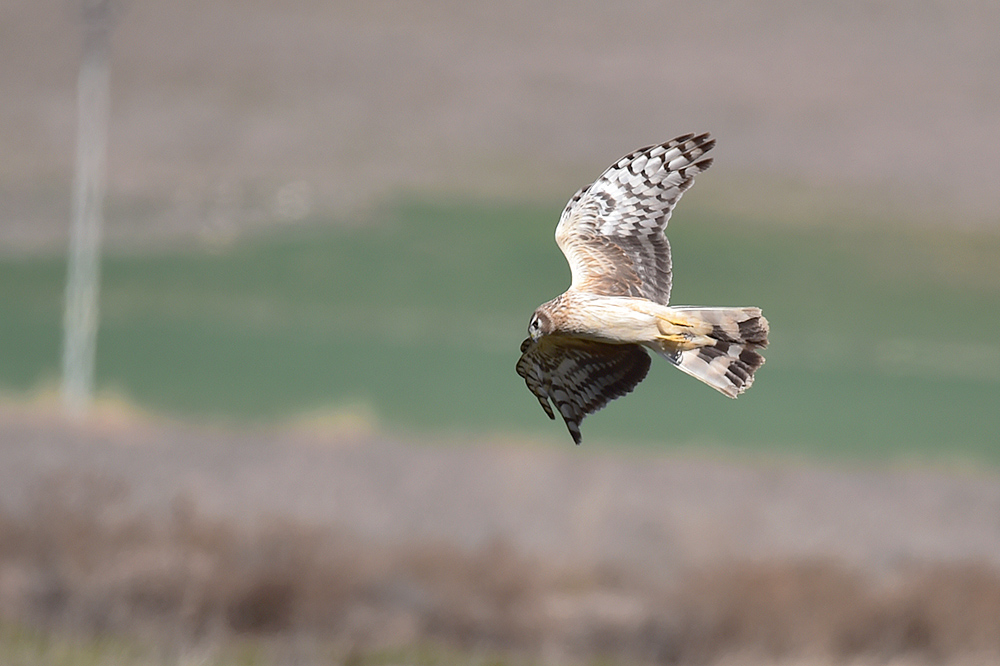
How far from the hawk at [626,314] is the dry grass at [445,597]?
15.4m

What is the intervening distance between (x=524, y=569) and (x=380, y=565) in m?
2.14

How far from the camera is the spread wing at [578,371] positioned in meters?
3.36

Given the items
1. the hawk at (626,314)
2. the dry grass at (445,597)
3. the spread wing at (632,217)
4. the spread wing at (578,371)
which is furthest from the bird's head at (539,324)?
the dry grass at (445,597)

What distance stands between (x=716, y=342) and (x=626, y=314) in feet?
0.77

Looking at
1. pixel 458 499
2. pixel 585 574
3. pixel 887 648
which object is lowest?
pixel 887 648

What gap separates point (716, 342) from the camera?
10.4 ft

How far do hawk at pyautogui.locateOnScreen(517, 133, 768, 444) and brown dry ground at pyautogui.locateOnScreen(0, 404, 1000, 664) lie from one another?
14720 mm

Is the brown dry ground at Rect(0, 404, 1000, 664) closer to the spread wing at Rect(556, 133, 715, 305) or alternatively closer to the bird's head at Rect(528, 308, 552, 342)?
the spread wing at Rect(556, 133, 715, 305)

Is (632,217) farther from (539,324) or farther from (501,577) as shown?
(501,577)

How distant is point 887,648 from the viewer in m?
18.4

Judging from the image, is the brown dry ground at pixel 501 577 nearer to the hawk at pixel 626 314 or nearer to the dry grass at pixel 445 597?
the dry grass at pixel 445 597

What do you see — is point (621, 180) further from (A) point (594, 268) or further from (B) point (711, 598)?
(B) point (711, 598)

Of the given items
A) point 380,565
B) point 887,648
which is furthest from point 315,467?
point 887,648

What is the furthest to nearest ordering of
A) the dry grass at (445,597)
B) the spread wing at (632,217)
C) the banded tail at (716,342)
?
the dry grass at (445,597), the spread wing at (632,217), the banded tail at (716,342)
